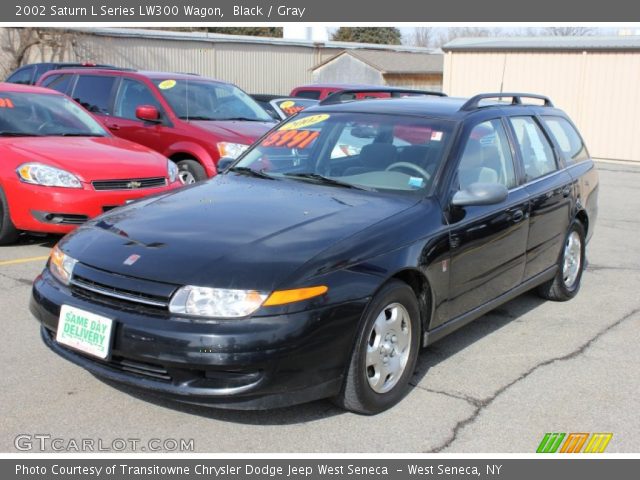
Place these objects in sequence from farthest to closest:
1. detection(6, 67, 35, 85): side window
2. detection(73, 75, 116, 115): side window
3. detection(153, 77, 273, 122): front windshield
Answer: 1. detection(6, 67, 35, 85): side window
2. detection(73, 75, 116, 115): side window
3. detection(153, 77, 273, 122): front windshield

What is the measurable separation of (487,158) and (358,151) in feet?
2.81

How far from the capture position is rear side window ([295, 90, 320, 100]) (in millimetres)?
16078

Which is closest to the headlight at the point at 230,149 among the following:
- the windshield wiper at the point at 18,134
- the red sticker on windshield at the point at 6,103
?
the windshield wiper at the point at 18,134

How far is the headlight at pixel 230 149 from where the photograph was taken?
8.60 m

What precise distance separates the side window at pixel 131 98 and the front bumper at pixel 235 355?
253 inches

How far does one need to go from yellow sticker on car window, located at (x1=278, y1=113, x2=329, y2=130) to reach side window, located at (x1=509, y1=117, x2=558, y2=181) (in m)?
1.36

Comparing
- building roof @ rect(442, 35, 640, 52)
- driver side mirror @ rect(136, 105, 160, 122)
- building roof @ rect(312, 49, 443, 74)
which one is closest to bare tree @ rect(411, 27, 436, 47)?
building roof @ rect(312, 49, 443, 74)

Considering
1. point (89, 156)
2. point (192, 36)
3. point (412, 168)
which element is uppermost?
point (192, 36)

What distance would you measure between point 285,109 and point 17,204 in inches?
245

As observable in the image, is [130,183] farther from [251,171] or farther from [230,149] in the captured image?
[251,171]

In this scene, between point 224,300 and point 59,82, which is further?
point 59,82

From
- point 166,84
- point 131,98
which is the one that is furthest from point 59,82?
point 166,84

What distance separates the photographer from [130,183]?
7.17m

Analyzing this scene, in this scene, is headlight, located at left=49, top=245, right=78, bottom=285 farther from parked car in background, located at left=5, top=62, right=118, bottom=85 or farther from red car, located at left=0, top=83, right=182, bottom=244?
parked car in background, located at left=5, top=62, right=118, bottom=85
